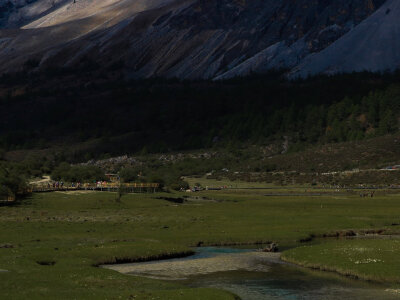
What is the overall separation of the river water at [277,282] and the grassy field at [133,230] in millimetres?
3058

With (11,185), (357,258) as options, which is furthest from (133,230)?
(11,185)

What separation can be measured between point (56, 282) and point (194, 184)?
469 feet

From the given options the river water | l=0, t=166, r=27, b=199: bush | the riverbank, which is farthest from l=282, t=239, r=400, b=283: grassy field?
l=0, t=166, r=27, b=199: bush

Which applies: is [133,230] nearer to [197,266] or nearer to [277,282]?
[197,266]

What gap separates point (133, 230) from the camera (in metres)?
88.2

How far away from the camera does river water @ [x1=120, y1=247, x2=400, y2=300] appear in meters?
52.9

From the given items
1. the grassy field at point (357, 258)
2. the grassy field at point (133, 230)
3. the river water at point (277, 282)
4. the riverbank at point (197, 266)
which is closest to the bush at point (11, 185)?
the grassy field at point (133, 230)

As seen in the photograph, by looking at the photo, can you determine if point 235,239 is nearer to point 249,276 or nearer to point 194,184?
point 249,276

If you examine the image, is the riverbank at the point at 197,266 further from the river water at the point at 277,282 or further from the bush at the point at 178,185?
the bush at the point at 178,185

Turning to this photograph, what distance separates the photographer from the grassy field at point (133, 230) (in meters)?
53.4

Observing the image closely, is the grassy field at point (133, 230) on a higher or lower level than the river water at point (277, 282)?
higher

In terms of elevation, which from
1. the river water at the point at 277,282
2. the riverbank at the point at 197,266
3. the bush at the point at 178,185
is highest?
the bush at the point at 178,185

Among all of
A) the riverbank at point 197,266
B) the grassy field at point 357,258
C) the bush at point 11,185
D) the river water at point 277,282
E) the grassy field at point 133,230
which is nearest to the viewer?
the river water at point 277,282

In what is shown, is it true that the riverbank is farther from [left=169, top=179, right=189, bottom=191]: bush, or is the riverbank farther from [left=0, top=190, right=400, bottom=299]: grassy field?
[left=169, top=179, right=189, bottom=191]: bush
